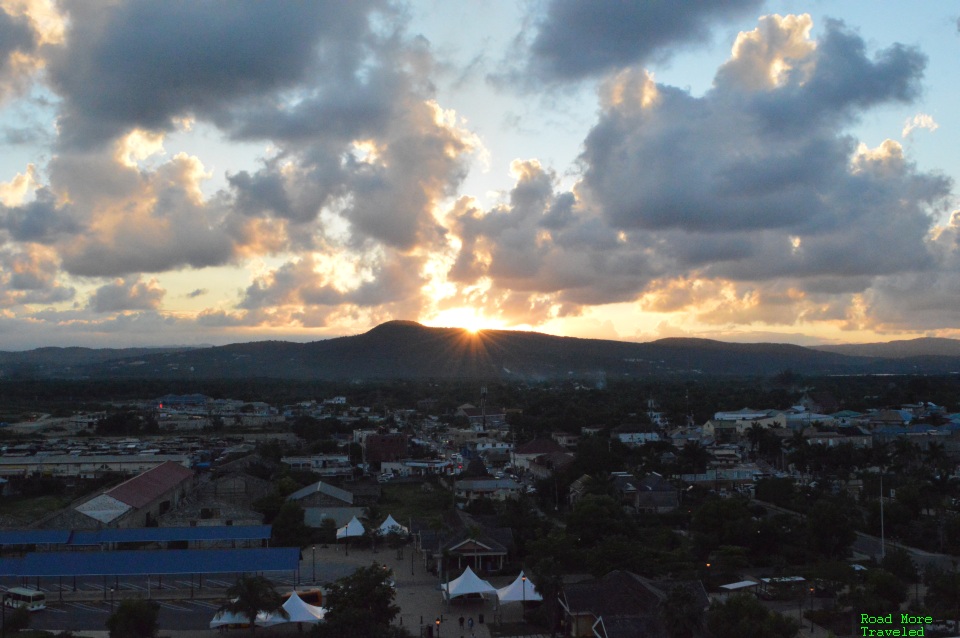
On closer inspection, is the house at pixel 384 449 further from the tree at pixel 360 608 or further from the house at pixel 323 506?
the tree at pixel 360 608

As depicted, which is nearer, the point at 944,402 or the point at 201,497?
the point at 201,497

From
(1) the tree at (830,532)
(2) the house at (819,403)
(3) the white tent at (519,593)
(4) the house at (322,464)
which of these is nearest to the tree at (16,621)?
(3) the white tent at (519,593)

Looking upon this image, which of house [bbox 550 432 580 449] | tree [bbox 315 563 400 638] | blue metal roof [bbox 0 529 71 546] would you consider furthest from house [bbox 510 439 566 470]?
tree [bbox 315 563 400 638]

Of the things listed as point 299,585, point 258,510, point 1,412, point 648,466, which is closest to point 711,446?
point 648,466

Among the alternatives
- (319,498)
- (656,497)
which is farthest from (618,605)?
(656,497)

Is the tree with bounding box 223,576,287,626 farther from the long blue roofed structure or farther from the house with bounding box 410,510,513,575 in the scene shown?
the long blue roofed structure

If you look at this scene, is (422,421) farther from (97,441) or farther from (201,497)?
(201,497)
